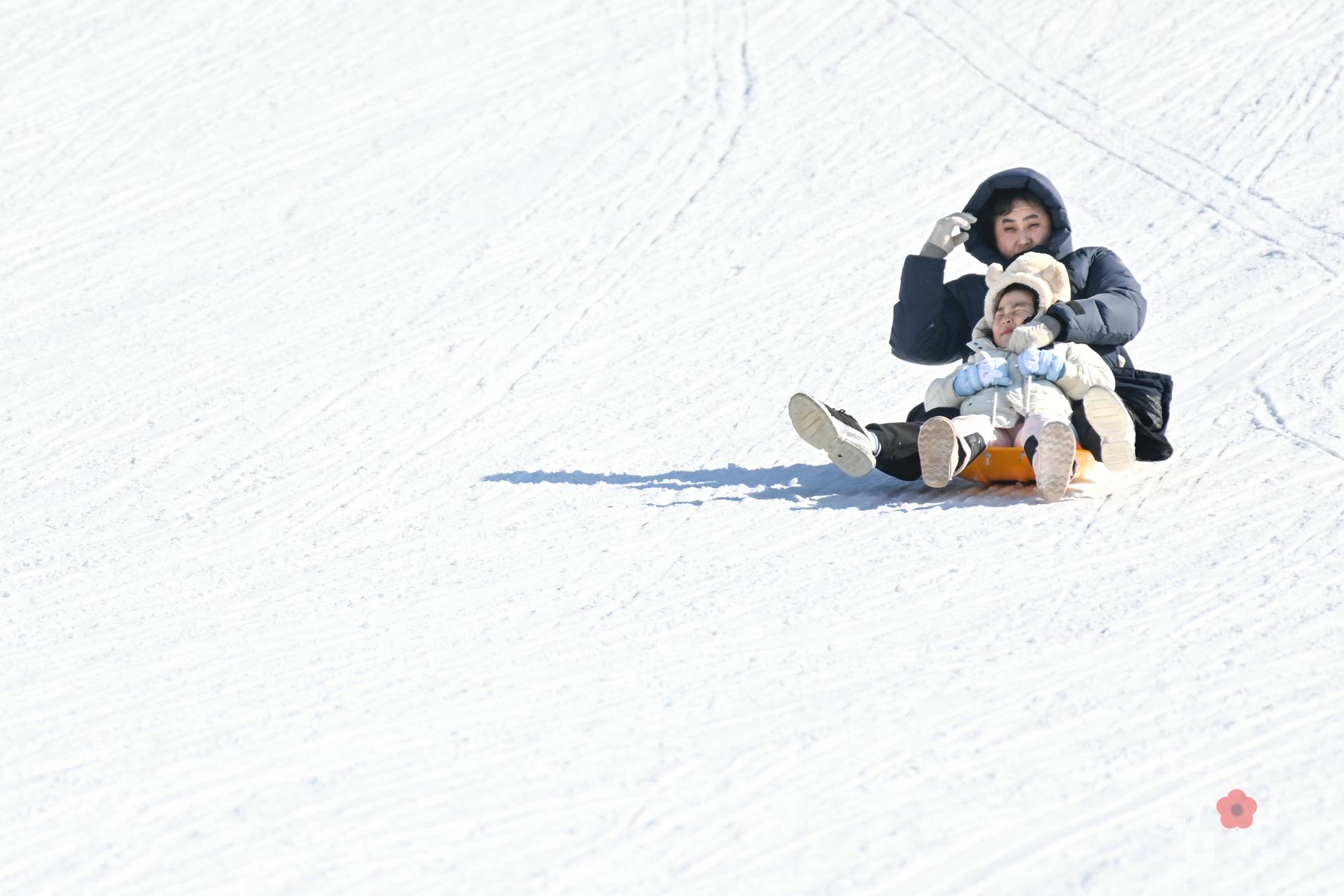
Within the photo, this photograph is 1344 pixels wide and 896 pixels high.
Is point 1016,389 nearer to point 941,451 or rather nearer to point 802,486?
point 941,451

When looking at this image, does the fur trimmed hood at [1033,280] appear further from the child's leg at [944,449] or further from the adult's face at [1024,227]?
the child's leg at [944,449]

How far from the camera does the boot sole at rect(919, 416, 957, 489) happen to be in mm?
4848

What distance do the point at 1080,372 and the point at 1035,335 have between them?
16 cm

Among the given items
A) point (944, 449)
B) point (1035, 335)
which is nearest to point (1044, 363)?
point (1035, 335)

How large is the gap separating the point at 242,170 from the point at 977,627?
22.1 feet

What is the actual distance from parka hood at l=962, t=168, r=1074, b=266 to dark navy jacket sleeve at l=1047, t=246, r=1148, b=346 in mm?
68

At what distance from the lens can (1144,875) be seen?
2.80 metres

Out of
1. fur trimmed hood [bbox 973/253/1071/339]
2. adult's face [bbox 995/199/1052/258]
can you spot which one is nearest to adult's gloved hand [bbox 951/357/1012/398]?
fur trimmed hood [bbox 973/253/1071/339]

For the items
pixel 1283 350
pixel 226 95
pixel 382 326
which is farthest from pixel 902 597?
pixel 226 95

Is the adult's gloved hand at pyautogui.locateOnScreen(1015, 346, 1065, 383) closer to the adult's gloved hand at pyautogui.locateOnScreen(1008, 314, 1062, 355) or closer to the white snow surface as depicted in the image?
the adult's gloved hand at pyautogui.locateOnScreen(1008, 314, 1062, 355)

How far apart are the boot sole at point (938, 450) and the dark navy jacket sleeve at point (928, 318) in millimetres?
615

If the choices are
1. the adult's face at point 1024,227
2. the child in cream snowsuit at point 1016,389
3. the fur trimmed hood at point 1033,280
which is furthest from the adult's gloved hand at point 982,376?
the adult's face at point 1024,227

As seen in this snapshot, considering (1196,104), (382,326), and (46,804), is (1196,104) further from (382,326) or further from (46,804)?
(46,804)

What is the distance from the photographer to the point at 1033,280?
514cm
